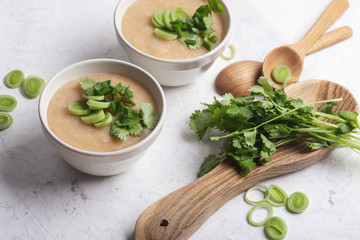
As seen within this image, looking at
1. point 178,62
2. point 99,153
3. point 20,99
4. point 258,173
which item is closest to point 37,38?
point 20,99

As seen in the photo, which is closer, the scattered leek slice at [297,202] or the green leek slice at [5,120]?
the scattered leek slice at [297,202]

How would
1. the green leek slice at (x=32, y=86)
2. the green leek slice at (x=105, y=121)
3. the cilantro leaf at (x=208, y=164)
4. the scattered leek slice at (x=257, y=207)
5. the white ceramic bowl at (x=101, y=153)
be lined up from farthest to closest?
the green leek slice at (x=32, y=86)
the cilantro leaf at (x=208, y=164)
the scattered leek slice at (x=257, y=207)
the green leek slice at (x=105, y=121)
the white ceramic bowl at (x=101, y=153)

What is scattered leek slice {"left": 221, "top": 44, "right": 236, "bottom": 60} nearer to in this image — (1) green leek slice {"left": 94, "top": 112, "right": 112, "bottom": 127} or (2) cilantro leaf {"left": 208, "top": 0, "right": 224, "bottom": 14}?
(2) cilantro leaf {"left": 208, "top": 0, "right": 224, "bottom": 14}

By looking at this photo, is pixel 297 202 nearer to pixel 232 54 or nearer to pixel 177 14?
pixel 232 54

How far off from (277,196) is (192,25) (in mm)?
1128

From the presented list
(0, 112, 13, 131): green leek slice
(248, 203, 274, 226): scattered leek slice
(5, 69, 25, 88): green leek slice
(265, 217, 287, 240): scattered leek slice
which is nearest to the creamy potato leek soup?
(5, 69, 25, 88): green leek slice

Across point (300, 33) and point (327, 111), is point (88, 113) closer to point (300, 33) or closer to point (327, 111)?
point (327, 111)

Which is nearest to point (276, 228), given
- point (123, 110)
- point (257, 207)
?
point (257, 207)

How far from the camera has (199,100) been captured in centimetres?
297

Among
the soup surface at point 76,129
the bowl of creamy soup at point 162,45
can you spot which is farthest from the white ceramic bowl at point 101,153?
the bowl of creamy soup at point 162,45

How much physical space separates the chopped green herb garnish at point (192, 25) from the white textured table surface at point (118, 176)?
313 millimetres

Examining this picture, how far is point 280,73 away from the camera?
10.0 ft

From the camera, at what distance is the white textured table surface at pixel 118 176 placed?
7.96 ft

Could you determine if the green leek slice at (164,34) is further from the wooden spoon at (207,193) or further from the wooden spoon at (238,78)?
the wooden spoon at (207,193)
